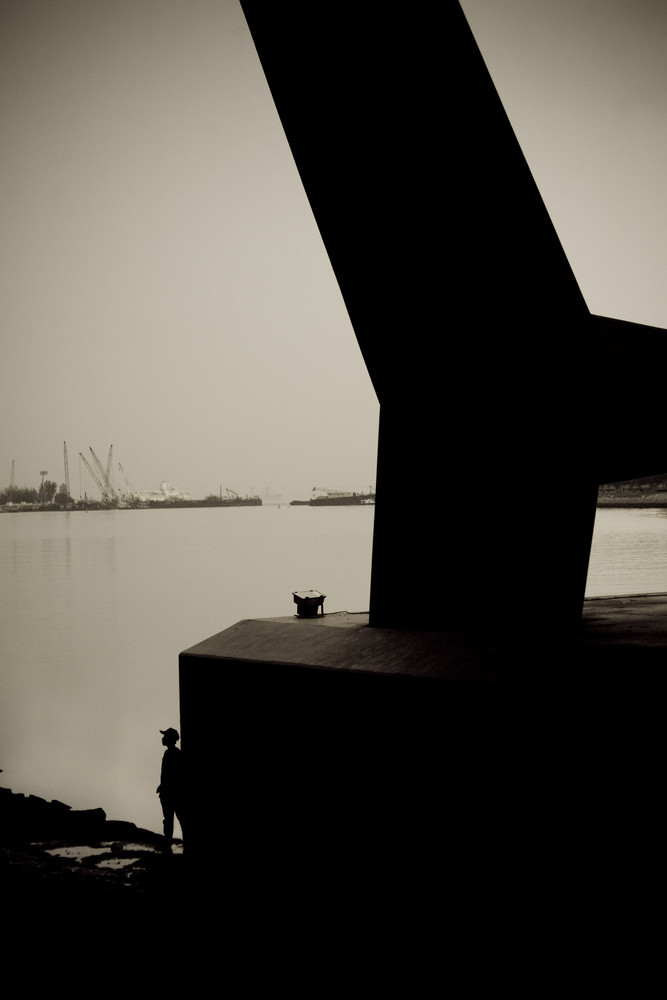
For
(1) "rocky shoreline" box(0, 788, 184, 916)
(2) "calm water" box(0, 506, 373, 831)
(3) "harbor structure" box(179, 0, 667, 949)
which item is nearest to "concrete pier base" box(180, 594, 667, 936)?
(3) "harbor structure" box(179, 0, 667, 949)

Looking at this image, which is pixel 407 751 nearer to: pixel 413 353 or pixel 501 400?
pixel 501 400

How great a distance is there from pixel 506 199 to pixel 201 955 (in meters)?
4.34

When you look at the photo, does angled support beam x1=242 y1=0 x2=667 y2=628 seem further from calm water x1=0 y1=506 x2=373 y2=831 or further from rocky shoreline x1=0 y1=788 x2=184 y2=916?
calm water x1=0 y1=506 x2=373 y2=831

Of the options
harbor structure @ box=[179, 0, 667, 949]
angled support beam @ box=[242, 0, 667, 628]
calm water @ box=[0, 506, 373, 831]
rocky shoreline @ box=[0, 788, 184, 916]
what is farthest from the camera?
calm water @ box=[0, 506, 373, 831]

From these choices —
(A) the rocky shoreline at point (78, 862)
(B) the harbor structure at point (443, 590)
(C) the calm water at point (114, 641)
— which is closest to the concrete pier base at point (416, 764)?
(B) the harbor structure at point (443, 590)

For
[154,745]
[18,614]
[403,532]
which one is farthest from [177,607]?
[403,532]

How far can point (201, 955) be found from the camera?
2.95m

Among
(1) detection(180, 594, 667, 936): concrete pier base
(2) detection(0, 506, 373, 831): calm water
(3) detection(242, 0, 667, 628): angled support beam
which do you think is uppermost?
(3) detection(242, 0, 667, 628): angled support beam

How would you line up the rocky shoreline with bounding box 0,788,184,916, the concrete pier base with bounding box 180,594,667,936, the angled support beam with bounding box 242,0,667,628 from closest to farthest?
the concrete pier base with bounding box 180,594,667,936
the angled support beam with bounding box 242,0,667,628
the rocky shoreline with bounding box 0,788,184,916

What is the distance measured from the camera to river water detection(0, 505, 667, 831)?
12.0 metres

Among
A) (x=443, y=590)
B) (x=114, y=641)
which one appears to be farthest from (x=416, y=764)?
(x=114, y=641)

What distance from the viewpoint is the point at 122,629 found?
23.0 metres

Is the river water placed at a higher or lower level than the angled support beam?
lower

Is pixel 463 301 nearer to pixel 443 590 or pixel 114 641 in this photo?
pixel 443 590
